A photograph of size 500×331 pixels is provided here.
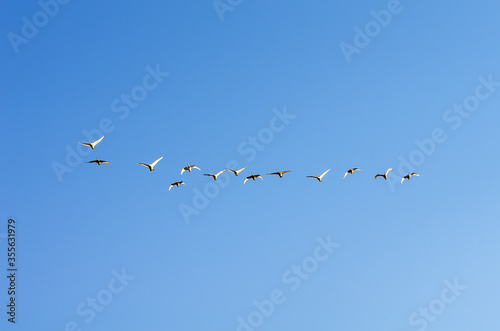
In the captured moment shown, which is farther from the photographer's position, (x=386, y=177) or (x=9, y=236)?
(x=386, y=177)

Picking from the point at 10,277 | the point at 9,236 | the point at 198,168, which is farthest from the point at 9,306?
the point at 198,168

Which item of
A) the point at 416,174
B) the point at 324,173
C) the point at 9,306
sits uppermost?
the point at 9,306

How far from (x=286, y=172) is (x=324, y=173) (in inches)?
314

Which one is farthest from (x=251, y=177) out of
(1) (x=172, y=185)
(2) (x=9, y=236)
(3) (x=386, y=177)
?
(2) (x=9, y=236)

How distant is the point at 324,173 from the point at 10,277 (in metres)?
60.6

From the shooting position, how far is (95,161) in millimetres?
115312

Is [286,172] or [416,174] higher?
[286,172]

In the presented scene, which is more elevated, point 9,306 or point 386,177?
point 9,306

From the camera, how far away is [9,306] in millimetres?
116625

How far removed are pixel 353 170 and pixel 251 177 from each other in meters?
19.9

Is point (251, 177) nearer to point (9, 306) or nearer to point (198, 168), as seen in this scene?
point (198, 168)

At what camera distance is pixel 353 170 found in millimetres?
133250

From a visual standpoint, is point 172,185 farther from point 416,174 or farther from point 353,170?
point 416,174

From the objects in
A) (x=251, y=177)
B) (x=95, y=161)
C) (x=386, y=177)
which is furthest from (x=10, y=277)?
(x=386, y=177)
